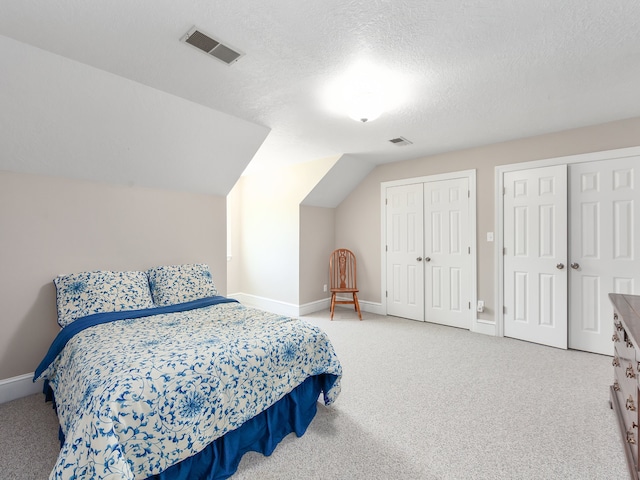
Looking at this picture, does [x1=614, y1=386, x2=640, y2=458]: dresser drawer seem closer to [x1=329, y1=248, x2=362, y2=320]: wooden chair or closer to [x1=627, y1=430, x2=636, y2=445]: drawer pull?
[x1=627, y1=430, x2=636, y2=445]: drawer pull

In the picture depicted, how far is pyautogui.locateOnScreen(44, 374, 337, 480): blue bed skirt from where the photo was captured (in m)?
1.50

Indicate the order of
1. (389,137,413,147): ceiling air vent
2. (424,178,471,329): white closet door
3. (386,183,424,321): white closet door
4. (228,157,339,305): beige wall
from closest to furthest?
(389,137,413,147): ceiling air vent < (424,178,471,329): white closet door < (386,183,424,321): white closet door < (228,157,339,305): beige wall

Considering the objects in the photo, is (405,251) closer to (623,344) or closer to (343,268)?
(343,268)

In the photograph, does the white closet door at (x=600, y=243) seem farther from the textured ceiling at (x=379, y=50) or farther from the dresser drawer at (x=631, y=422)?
the dresser drawer at (x=631, y=422)

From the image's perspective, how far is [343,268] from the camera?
4941 mm

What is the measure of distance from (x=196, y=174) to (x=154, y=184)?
42 centimetres

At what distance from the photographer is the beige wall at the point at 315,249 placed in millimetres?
4668

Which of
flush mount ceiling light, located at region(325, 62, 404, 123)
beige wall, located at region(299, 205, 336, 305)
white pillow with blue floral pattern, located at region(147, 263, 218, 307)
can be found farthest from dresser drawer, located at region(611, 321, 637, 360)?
beige wall, located at region(299, 205, 336, 305)

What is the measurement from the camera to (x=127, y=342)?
179 centimetres

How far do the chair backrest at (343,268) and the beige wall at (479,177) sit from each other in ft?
0.40

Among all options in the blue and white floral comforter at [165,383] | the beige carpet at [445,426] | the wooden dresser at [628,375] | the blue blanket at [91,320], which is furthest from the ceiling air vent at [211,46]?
the wooden dresser at [628,375]

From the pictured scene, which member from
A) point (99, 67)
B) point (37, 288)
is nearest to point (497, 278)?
point (99, 67)

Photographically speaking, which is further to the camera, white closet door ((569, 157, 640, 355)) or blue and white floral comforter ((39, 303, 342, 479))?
white closet door ((569, 157, 640, 355))

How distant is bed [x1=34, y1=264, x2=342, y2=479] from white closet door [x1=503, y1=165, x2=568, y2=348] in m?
2.60
